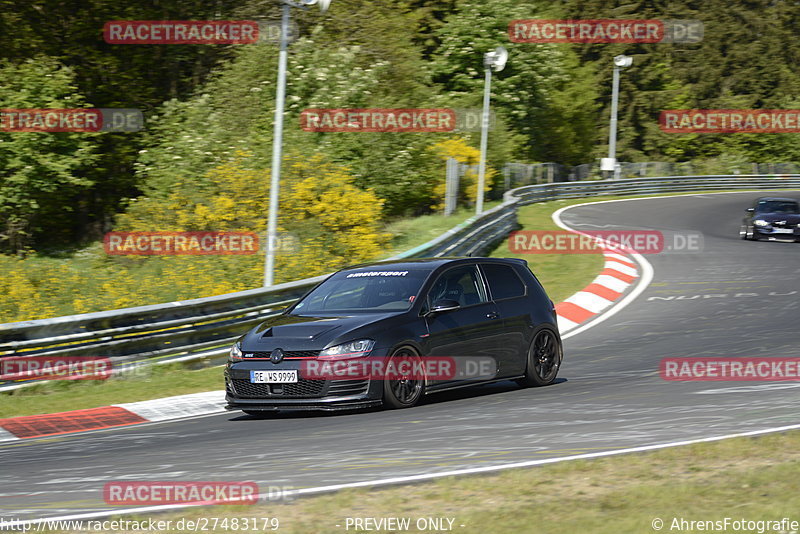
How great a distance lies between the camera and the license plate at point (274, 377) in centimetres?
981

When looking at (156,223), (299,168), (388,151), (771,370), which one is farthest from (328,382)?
(388,151)

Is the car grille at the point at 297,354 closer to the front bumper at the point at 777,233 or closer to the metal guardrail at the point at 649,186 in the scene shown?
the front bumper at the point at 777,233

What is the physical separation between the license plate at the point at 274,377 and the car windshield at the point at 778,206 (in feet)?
75.1

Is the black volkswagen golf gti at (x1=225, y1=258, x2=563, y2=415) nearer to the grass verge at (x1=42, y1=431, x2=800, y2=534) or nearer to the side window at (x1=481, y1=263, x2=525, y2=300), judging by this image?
the side window at (x1=481, y1=263, x2=525, y2=300)

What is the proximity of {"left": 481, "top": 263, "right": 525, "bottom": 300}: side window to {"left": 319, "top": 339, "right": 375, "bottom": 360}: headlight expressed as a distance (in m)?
2.19

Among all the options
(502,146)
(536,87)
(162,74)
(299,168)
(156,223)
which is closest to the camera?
(299,168)

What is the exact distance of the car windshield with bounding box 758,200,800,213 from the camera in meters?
29.5

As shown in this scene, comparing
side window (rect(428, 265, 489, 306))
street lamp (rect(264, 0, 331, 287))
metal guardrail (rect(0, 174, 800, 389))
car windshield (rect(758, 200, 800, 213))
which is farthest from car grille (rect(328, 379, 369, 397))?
car windshield (rect(758, 200, 800, 213))

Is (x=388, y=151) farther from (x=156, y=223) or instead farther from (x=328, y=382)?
(x=328, y=382)

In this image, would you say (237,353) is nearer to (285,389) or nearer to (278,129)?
(285,389)

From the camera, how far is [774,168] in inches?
2480

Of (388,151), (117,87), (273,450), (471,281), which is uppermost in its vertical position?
(117,87)

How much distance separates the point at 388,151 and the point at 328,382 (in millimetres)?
19829

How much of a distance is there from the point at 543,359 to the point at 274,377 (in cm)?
340
